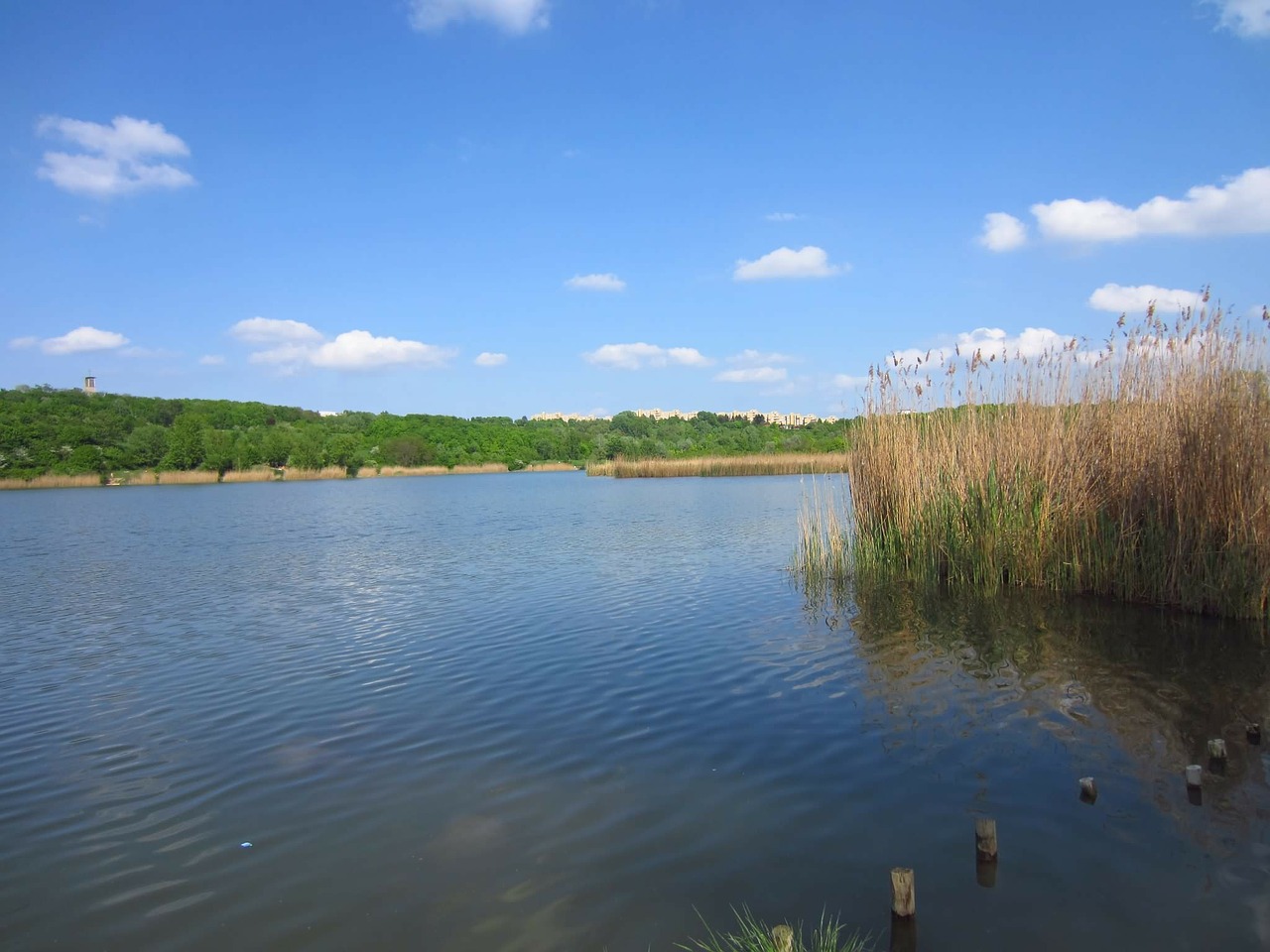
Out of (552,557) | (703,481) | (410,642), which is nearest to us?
(410,642)

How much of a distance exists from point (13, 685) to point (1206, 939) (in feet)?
31.3

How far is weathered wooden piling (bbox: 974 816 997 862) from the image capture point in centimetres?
369

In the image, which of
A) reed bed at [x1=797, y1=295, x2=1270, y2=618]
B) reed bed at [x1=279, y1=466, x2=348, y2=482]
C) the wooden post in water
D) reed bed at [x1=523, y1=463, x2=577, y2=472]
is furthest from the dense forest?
the wooden post in water

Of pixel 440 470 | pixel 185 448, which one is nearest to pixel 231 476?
pixel 185 448

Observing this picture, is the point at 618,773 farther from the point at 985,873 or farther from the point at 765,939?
the point at 985,873

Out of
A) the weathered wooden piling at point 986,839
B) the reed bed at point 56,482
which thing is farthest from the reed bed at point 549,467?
the weathered wooden piling at point 986,839

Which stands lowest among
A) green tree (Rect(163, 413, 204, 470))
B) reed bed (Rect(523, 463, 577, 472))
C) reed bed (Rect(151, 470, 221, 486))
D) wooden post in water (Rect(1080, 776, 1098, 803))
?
wooden post in water (Rect(1080, 776, 1098, 803))

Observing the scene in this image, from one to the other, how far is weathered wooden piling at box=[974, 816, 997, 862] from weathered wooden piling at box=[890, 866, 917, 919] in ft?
2.21

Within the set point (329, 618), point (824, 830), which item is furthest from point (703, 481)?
point (824, 830)

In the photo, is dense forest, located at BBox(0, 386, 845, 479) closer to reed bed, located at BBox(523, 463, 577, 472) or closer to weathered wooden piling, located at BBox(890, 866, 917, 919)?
reed bed, located at BBox(523, 463, 577, 472)

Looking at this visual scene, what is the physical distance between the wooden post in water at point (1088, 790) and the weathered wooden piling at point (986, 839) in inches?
36.8

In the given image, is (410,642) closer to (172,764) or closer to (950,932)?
(172,764)

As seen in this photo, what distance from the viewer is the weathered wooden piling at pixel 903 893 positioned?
3152mm

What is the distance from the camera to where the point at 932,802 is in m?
4.39
